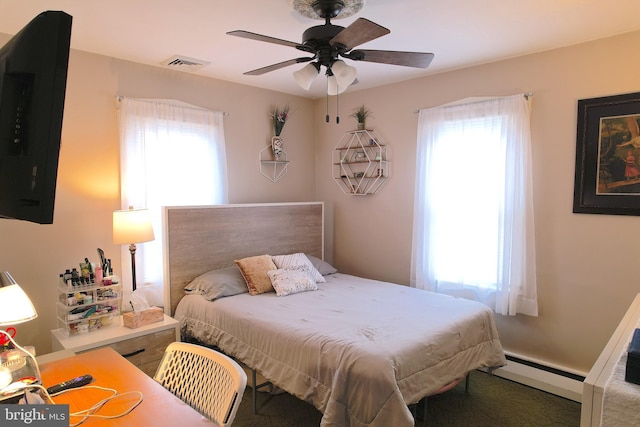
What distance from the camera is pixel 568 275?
116 inches

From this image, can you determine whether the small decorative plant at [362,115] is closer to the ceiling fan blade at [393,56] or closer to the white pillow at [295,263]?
the white pillow at [295,263]

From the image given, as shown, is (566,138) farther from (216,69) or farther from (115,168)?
(115,168)

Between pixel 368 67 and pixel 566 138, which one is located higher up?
pixel 368 67

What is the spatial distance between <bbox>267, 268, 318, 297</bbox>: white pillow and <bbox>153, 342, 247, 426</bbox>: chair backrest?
1.51 metres

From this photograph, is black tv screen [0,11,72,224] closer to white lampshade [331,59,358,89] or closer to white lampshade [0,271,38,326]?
white lampshade [0,271,38,326]

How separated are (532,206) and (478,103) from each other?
3.16 feet

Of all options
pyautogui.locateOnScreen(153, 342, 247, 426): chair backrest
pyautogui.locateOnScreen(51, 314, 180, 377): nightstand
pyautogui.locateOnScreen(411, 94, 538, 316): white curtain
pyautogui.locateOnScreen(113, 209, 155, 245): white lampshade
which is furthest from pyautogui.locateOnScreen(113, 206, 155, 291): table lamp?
pyautogui.locateOnScreen(411, 94, 538, 316): white curtain

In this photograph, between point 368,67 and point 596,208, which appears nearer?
point 596,208

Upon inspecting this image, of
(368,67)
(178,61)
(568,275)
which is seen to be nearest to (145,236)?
(178,61)

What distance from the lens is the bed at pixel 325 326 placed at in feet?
6.74

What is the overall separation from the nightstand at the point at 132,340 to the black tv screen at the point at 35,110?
1.91m

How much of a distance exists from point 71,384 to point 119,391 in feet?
0.67

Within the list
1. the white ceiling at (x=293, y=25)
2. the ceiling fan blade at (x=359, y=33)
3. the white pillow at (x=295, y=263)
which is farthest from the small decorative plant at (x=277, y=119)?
the ceiling fan blade at (x=359, y=33)

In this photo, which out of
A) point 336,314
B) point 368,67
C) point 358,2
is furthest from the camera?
point 368,67
